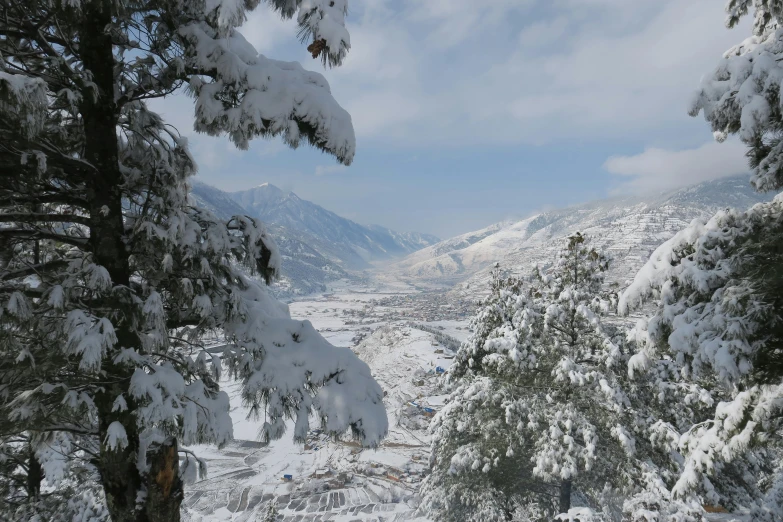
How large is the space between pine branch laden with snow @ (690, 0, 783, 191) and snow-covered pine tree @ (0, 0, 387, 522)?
382 cm

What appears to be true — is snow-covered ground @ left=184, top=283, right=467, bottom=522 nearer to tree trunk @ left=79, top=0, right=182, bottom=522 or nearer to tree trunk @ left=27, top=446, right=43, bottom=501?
tree trunk @ left=27, top=446, right=43, bottom=501

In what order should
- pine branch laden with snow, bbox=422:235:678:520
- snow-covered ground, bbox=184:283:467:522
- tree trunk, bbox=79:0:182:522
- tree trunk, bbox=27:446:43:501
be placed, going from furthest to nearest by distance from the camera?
snow-covered ground, bbox=184:283:467:522, pine branch laden with snow, bbox=422:235:678:520, tree trunk, bbox=27:446:43:501, tree trunk, bbox=79:0:182:522

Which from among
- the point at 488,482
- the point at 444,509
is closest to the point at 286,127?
the point at 488,482

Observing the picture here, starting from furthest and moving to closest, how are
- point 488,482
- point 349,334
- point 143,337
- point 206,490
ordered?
1. point 349,334
2. point 206,490
3. point 488,482
4. point 143,337

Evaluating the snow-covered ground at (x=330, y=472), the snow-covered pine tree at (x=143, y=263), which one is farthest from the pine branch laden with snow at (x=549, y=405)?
the snow-covered ground at (x=330, y=472)

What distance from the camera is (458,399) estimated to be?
11.6 metres

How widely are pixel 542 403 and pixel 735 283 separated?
713 centimetres

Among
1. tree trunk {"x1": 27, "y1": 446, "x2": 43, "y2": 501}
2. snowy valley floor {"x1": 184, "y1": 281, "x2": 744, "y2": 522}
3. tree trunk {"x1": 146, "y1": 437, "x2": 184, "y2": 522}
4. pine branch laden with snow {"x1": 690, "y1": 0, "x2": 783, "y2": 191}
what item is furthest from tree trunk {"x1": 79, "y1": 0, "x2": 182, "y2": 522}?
snowy valley floor {"x1": 184, "y1": 281, "x2": 744, "y2": 522}

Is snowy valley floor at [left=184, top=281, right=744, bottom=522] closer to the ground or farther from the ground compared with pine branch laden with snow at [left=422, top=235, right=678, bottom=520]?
closer to the ground

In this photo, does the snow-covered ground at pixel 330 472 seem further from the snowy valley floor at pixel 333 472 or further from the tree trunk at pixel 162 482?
the tree trunk at pixel 162 482

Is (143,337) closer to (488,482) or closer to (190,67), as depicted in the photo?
(190,67)

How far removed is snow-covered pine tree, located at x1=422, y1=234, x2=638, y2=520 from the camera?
868 cm

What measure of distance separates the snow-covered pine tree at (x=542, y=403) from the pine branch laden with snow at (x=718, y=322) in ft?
12.1

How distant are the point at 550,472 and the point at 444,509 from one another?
19.1ft
